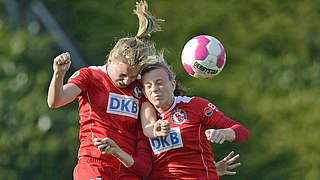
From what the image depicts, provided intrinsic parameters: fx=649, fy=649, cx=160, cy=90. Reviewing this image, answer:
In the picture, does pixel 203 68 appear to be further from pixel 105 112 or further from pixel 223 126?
pixel 105 112

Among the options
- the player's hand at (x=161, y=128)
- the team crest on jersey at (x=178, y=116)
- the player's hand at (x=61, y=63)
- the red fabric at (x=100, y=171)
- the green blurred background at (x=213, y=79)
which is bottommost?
the red fabric at (x=100, y=171)

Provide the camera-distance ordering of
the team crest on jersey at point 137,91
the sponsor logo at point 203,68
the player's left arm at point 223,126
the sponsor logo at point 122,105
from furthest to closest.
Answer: the sponsor logo at point 203,68, the team crest on jersey at point 137,91, the sponsor logo at point 122,105, the player's left arm at point 223,126

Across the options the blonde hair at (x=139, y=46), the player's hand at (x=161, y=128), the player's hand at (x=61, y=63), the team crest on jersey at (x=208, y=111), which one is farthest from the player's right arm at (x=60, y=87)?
the team crest on jersey at (x=208, y=111)

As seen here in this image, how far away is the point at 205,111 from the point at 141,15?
102 cm

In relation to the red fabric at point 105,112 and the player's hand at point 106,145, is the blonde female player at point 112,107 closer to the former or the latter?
the red fabric at point 105,112

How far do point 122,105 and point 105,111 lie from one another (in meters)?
0.15

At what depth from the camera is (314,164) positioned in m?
12.4

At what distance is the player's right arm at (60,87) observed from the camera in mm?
5078

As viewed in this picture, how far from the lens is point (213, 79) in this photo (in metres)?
14.4

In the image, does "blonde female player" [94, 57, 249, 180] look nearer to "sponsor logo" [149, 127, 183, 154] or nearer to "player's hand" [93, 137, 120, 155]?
"sponsor logo" [149, 127, 183, 154]

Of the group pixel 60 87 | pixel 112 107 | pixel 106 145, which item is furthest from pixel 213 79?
pixel 106 145

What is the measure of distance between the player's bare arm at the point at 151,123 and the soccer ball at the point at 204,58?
0.63m

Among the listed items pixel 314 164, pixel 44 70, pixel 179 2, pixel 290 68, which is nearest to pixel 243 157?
pixel 314 164

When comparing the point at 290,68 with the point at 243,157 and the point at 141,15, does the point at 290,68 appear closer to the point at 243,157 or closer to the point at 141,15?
the point at 243,157
